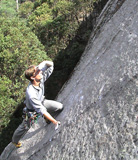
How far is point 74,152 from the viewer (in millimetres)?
3145

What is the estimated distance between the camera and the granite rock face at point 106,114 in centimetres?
259

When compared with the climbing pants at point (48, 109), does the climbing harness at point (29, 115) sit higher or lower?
higher

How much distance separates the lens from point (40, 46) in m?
11.7

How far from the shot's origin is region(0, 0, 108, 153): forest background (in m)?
9.41

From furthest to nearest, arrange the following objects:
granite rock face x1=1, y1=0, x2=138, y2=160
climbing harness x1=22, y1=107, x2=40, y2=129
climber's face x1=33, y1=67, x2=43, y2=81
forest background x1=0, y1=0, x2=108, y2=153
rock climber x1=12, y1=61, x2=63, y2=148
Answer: forest background x1=0, y1=0, x2=108, y2=153 → climbing harness x1=22, y1=107, x2=40, y2=129 → climber's face x1=33, y1=67, x2=43, y2=81 → rock climber x1=12, y1=61, x2=63, y2=148 → granite rock face x1=1, y1=0, x2=138, y2=160

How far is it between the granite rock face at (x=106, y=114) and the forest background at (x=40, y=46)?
5.58 meters

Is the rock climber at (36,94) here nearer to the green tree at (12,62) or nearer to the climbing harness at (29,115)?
the climbing harness at (29,115)

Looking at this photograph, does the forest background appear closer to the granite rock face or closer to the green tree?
the green tree

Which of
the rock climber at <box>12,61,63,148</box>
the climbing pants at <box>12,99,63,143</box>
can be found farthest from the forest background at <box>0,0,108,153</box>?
the rock climber at <box>12,61,63,148</box>

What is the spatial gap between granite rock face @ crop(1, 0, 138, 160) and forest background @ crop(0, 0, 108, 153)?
18.3ft

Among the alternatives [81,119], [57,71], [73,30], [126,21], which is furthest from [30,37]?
[81,119]

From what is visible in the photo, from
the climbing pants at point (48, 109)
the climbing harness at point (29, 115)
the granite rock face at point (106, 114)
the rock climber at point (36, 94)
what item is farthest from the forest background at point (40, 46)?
the granite rock face at point (106, 114)

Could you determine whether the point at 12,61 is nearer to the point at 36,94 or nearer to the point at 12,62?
the point at 12,62

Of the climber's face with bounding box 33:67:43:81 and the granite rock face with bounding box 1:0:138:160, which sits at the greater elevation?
the climber's face with bounding box 33:67:43:81
